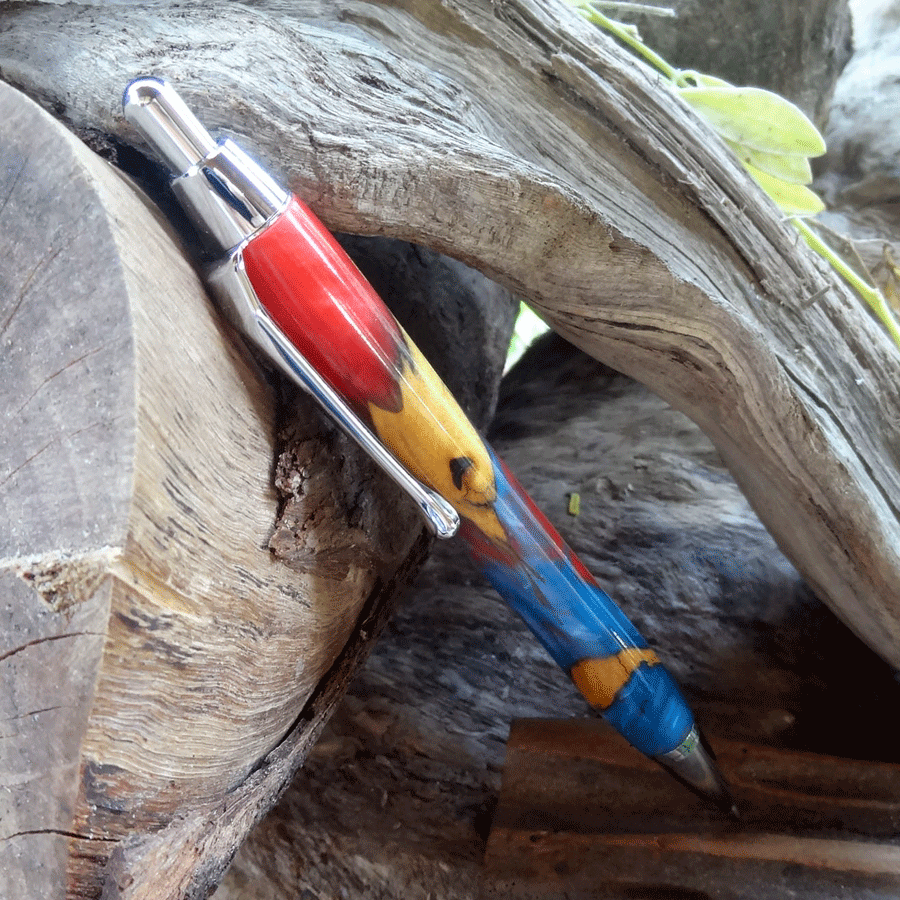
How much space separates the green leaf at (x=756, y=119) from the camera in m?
0.71

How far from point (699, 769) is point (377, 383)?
0.44 m

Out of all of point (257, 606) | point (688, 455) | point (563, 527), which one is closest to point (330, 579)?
point (257, 606)

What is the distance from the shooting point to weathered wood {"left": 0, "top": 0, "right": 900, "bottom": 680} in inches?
17.6

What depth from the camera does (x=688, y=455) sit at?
100 centimetres

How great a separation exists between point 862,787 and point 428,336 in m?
0.58

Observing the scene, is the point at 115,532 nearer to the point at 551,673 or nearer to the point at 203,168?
the point at 203,168

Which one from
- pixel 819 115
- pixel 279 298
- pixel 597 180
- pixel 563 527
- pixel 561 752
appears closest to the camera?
pixel 279 298

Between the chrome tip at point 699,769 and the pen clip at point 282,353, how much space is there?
0.34m

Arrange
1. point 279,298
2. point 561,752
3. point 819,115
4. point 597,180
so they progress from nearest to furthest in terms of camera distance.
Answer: point 279,298 < point 597,180 < point 561,752 < point 819,115

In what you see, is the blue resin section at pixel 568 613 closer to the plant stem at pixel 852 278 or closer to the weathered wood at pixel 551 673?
the weathered wood at pixel 551 673

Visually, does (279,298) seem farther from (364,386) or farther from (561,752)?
(561,752)

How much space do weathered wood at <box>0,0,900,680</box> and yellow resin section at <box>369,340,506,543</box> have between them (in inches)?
4.3

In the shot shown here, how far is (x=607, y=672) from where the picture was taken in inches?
22.1

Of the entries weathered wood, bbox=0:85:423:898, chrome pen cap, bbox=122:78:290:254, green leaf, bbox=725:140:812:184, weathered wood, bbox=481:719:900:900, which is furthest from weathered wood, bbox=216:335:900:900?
chrome pen cap, bbox=122:78:290:254
